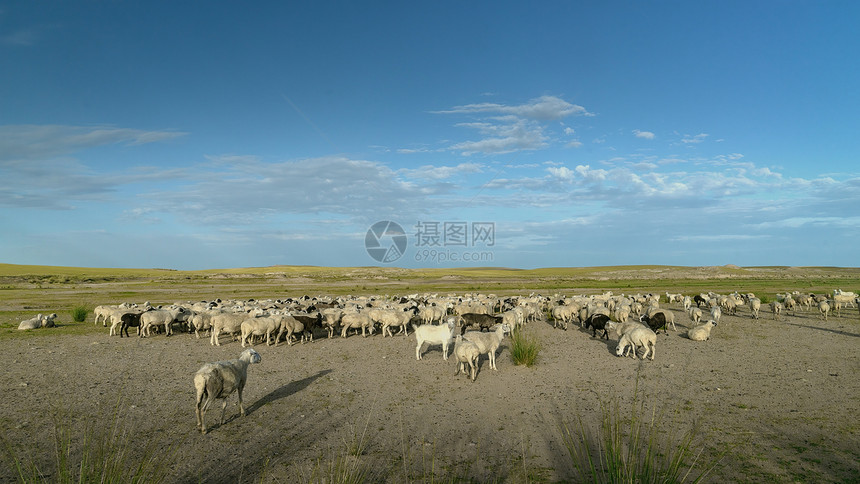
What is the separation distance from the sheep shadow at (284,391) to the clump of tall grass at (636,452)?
6.69 meters

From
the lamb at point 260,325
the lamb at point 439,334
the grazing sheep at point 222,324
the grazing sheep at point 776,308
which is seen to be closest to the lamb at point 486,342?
the lamb at point 439,334

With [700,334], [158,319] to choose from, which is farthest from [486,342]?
[158,319]

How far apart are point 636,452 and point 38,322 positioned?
27.4 metres

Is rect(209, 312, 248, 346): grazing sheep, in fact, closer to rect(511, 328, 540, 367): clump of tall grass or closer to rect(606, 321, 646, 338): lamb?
rect(511, 328, 540, 367): clump of tall grass

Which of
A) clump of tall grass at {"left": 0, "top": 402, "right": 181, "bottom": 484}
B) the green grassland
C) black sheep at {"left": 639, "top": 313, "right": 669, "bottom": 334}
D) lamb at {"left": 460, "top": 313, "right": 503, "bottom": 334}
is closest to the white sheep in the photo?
black sheep at {"left": 639, "top": 313, "right": 669, "bottom": 334}

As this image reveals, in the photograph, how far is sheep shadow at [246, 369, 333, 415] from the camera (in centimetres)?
1005

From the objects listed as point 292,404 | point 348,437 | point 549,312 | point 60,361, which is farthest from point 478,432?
point 549,312

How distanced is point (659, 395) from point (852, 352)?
10246mm

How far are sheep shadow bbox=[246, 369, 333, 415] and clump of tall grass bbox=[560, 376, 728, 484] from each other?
6.69 m

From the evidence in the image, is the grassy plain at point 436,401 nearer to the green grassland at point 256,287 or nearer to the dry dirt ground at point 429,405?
the dry dirt ground at point 429,405

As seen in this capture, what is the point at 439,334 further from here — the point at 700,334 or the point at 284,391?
the point at 700,334

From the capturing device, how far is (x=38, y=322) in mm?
21406

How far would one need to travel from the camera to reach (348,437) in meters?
8.05

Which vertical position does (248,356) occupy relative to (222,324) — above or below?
above
